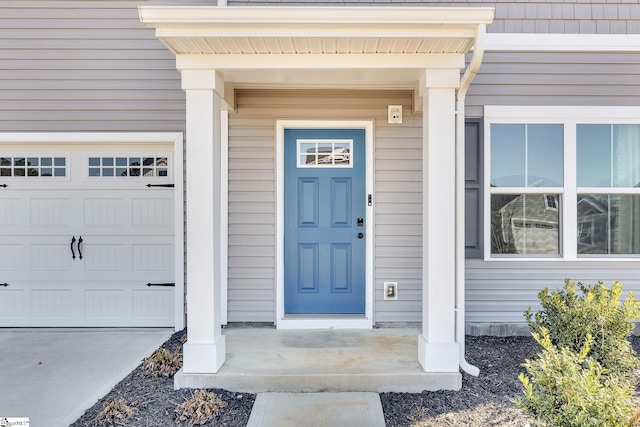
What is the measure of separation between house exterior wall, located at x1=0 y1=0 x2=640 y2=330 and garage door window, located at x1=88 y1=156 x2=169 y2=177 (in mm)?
320

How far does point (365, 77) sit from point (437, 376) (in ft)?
7.35

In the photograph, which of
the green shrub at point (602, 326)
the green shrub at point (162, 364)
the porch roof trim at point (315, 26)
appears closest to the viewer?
the porch roof trim at point (315, 26)

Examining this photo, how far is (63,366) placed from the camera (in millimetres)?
3336

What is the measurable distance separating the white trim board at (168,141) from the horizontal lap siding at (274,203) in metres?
0.52

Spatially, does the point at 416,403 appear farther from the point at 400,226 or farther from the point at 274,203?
the point at 274,203

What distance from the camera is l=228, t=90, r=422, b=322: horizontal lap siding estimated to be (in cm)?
406

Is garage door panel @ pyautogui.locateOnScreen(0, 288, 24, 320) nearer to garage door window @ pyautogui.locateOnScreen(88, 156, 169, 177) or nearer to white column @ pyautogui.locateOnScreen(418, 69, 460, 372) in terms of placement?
garage door window @ pyautogui.locateOnScreen(88, 156, 169, 177)

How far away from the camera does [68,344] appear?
3.83 metres

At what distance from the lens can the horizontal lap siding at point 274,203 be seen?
13.3ft

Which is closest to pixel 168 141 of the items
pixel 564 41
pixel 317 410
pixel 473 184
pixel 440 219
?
pixel 440 219

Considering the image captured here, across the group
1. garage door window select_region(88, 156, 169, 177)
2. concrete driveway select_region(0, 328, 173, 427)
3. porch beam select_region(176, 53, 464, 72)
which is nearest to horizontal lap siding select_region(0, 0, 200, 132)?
garage door window select_region(88, 156, 169, 177)

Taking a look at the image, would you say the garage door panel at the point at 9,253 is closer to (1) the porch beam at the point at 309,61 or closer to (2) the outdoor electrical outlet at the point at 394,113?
(1) the porch beam at the point at 309,61

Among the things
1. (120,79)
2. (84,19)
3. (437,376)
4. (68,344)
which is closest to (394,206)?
(437,376)

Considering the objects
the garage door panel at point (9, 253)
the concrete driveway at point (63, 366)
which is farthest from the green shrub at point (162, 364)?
the garage door panel at point (9, 253)
